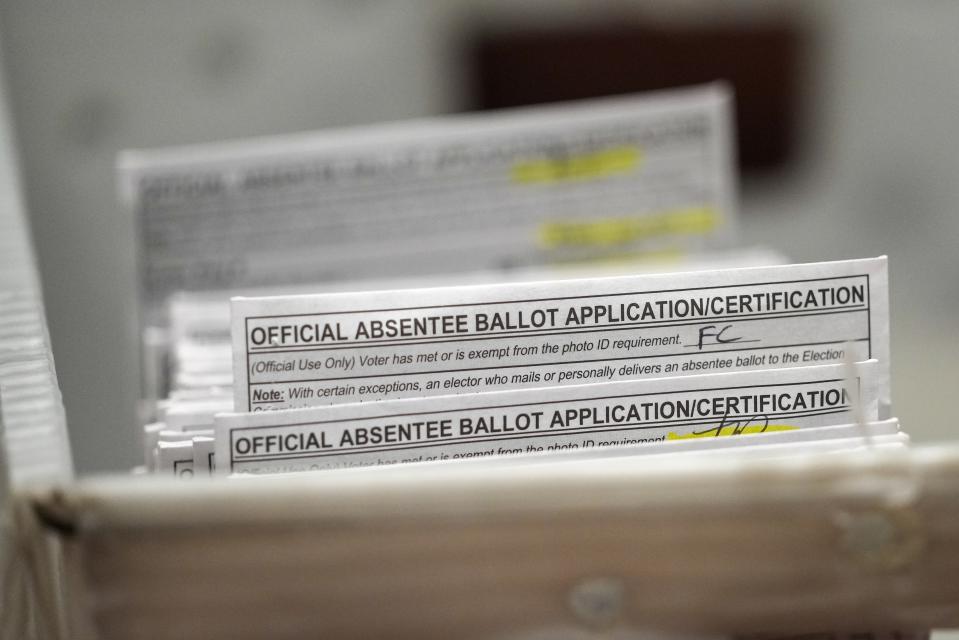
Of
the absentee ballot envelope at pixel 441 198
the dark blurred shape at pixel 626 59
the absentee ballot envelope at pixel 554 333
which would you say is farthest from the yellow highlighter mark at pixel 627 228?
the dark blurred shape at pixel 626 59

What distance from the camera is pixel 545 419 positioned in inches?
11.1

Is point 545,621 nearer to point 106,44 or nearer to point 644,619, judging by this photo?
point 644,619

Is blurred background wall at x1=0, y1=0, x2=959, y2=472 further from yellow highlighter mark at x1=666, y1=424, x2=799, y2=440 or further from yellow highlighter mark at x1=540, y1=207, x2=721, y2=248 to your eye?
yellow highlighter mark at x1=666, y1=424, x2=799, y2=440

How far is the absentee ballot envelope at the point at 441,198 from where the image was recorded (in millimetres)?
482

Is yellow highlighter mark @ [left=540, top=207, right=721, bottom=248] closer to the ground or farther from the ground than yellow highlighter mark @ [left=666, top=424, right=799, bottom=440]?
farther from the ground

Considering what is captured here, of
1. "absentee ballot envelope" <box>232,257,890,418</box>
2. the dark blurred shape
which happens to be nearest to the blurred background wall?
the dark blurred shape

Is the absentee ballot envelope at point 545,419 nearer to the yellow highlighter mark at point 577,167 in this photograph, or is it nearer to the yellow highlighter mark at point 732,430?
the yellow highlighter mark at point 732,430

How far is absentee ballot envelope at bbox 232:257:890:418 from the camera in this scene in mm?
283

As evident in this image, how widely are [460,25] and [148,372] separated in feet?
2.39

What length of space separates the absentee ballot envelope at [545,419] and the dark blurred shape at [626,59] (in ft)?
2.62

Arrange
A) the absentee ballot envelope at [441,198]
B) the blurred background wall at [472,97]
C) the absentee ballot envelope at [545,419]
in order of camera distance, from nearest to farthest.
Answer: the absentee ballot envelope at [545,419], the absentee ballot envelope at [441,198], the blurred background wall at [472,97]

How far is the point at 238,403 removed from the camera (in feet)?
0.92

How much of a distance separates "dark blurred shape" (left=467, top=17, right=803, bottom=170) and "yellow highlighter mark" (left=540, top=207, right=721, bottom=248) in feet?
1.85

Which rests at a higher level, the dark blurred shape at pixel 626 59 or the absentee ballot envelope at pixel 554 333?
the dark blurred shape at pixel 626 59
